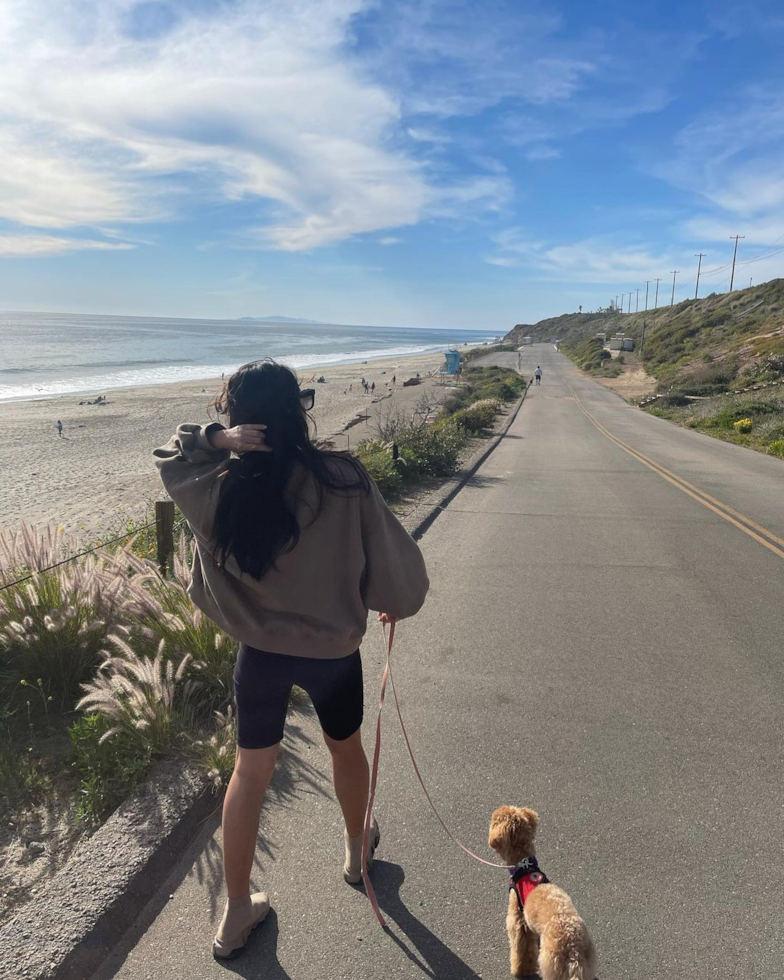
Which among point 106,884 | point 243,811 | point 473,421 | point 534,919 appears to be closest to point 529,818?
point 534,919

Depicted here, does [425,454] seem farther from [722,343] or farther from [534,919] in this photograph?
[722,343]

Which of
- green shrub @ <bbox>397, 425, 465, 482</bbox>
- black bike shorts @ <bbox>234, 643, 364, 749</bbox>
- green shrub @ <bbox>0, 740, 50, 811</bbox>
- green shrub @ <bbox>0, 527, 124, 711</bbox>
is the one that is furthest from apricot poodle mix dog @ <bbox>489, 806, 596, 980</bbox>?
green shrub @ <bbox>397, 425, 465, 482</bbox>

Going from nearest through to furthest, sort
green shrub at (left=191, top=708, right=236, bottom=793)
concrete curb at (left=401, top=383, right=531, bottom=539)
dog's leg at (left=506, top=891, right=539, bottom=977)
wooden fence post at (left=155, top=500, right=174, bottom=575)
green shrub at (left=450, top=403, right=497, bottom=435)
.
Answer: dog's leg at (left=506, top=891, right=539, bottom=977) < green shrub at (left=191, top=708, right=236, bottom=793) < wooden fence post at (left=155, top=500, right=174, bottom=575) < concrete curb at (left=401, top=383, right=531, bottom=539) < green shrub at (left=450, top=403, right=497, bottom=435)

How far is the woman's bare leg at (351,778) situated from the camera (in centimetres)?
250

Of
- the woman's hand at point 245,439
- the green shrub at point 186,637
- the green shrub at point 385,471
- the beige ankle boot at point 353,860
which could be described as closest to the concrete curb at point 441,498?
the green shrub at point 385,471

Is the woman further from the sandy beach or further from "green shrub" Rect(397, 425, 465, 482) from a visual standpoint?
"green shrub" Rect(397, 425, 465, 482)

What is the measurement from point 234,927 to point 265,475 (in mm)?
1571

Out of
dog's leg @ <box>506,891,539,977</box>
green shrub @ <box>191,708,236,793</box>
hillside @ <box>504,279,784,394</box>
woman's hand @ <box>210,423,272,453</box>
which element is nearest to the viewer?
woman's hand @ <box>210,423,272,453</box>

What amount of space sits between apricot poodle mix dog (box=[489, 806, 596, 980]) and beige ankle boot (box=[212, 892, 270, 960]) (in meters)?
0.89

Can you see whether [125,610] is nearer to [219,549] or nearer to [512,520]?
[219,549]

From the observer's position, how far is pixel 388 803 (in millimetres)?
3223

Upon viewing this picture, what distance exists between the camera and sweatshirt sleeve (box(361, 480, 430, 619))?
229 cm

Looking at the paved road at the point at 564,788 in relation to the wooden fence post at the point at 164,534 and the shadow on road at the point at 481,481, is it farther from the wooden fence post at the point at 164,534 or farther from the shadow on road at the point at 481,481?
the shadow on road at the point at 481,481

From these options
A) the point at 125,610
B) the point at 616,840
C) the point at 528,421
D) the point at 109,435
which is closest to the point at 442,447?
the point at 125,610
